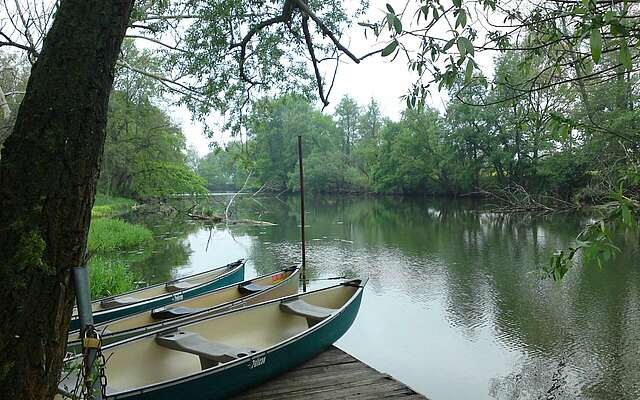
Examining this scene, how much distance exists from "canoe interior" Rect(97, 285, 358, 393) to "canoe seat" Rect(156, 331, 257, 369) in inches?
4.7

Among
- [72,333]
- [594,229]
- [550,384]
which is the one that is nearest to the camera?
[594,229]

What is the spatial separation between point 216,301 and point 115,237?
9.75 meters

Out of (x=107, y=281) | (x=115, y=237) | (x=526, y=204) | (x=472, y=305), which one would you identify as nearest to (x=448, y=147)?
(x=526, y=204)

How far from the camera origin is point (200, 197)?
32.1 m

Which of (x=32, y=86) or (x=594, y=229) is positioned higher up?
(x=32, y=86)

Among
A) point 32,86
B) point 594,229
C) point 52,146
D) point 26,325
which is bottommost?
point 26,325

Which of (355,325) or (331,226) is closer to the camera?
(355,325)

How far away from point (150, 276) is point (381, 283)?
204 inches

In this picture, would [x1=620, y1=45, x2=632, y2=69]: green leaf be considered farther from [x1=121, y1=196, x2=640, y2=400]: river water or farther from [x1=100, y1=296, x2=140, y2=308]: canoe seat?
[x1=100, y1=296, x2=140, y2=308]: canoe seat

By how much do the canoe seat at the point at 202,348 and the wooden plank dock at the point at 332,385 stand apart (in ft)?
1.15

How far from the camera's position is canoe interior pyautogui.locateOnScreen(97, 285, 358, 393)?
159 inches

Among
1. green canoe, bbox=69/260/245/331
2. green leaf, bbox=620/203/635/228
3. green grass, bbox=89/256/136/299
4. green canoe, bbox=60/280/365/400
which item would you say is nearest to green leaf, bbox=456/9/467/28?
green leaf, bbox=620/203/635/228

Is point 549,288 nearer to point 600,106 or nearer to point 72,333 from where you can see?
point 72,333

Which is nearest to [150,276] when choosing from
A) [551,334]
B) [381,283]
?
[381,283]
